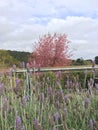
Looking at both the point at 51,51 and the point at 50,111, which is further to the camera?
the point at 51,51

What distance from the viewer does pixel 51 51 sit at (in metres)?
21.6

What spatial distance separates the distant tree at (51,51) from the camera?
20.9 m

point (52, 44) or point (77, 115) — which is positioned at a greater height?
point (52, 44)

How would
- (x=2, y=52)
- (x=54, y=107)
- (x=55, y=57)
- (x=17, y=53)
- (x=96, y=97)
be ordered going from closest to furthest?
(x=54, y=107)
(x=96, y=97)
(x=55, y=57)
(x=2, y=52)
(x=17, y=53)

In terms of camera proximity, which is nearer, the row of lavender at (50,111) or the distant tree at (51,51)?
the row of lavender at (50,111)

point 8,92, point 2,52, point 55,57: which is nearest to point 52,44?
point 55,57

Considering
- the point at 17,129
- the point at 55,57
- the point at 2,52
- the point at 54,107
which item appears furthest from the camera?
the point at 2,52

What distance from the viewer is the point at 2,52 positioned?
22.8m

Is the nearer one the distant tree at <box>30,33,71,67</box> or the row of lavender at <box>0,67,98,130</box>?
the row of lavender at <box>0,67,98,130</box>

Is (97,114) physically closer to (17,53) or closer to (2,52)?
(2,52)

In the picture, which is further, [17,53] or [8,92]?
[17,53]

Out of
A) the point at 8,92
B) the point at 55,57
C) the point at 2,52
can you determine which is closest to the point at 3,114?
the point at 8,92

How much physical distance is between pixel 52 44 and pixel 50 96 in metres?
17.6

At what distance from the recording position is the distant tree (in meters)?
20.9
